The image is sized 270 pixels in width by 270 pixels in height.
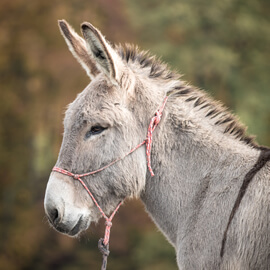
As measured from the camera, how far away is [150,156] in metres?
3.49

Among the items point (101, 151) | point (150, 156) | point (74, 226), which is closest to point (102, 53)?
point (101, 151)

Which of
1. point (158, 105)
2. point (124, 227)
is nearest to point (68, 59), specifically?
point (124, 227)

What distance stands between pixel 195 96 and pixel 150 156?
59 centimetres

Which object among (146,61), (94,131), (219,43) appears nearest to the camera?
(94,131)

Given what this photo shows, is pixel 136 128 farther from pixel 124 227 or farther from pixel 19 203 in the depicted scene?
pixel 19 203

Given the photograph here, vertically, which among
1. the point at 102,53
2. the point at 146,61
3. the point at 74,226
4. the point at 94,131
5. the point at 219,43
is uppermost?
the point at 219,43

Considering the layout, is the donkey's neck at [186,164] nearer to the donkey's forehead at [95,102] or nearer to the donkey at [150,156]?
the donkey at [150,156]

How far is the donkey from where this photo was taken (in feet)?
10.6

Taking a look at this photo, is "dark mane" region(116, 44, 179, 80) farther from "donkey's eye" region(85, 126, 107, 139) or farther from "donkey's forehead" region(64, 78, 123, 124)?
"donkey's eye" region(85, 126, 107, 139)

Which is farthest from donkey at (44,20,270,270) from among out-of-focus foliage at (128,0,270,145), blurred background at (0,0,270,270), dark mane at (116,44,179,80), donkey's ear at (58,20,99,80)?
out-of-focus foliage at (128,0,270,145)

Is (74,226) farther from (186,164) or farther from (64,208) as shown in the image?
(186,164)

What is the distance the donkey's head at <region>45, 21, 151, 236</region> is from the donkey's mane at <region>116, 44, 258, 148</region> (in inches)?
12.9

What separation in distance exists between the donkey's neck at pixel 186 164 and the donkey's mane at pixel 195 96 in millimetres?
48

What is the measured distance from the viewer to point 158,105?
3533 mm
